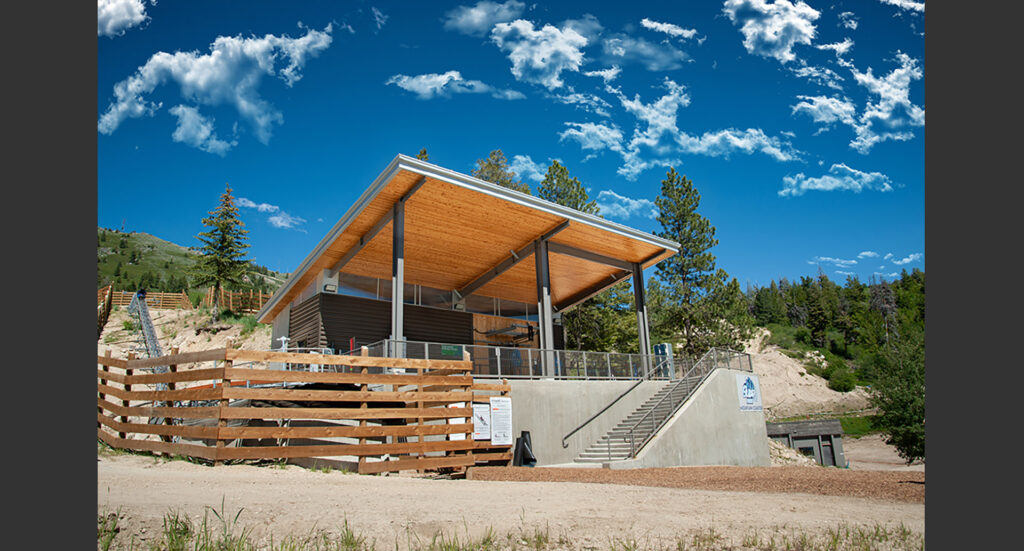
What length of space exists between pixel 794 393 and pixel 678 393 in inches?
2287

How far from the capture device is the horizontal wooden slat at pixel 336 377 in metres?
8.17

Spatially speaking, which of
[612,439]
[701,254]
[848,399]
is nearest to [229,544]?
[612,439]

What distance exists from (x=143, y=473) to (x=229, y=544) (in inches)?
159

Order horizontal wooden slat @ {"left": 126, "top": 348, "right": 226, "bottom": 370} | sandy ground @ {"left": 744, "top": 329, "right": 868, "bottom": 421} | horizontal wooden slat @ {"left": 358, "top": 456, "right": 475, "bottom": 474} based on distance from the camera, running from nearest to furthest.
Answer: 1. horizontal wooden slat @ {"left": 126, "top": 348, "right": 226, "bottom": 370}
2. horizontal wooden slat @ {"left": 358, "top": 456, "right": 475, "bottom": 474}
3. sandy ground @ {"left": 744, "top": 329, "right": 868, "bottom": 421}

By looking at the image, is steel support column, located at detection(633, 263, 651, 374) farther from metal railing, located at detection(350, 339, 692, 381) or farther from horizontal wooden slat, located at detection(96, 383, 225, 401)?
horizontal wooden slat, located at detection(96, 383, 225, 401)

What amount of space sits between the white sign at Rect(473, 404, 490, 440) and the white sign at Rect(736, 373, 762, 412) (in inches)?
466

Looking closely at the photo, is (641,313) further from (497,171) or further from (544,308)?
(497,171)

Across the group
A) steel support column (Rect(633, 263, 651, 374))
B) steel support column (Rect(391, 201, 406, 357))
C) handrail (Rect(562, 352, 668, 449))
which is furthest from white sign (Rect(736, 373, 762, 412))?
steel support column (Rect(391, 201, 406, 357))

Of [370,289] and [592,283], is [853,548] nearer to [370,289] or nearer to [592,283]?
[370,289]

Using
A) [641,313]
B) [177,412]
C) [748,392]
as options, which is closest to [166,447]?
[177,412]

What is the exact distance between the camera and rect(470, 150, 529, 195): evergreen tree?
1660 inches

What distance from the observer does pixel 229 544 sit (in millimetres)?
3600

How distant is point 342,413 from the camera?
8938mm

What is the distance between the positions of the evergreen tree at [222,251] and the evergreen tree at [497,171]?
20828 millimetres
